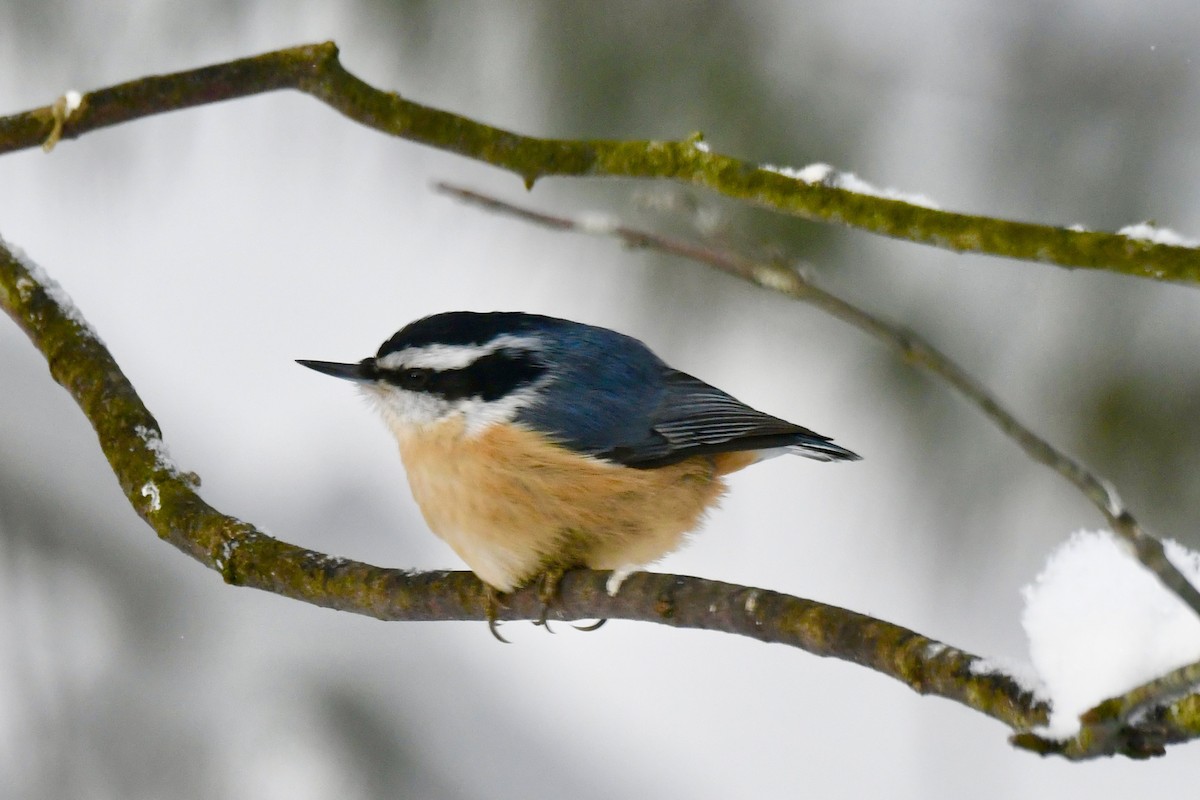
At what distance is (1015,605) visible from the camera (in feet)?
10.5

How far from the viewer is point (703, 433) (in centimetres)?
217

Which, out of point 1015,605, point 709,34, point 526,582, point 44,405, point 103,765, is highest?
point 709,34

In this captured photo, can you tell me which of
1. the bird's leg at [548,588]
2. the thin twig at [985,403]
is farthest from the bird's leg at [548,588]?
the thin twig at [985,403]

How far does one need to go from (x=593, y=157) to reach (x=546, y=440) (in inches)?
19.3

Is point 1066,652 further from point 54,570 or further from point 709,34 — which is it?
point 54,570

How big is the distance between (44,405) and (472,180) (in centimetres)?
139

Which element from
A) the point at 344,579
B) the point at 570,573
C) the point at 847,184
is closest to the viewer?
the point at 847,184

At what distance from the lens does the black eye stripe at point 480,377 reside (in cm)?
213

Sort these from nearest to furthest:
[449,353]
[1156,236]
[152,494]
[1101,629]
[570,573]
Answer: [1101,629] < [1156,236] < [152,494] < [570,573] < [449,353]

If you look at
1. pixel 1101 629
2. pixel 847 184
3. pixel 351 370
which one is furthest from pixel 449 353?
pixel 1101 629

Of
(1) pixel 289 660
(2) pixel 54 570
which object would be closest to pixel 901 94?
(1) pixel 289 660

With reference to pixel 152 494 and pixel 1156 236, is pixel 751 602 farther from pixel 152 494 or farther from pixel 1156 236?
pixel 152 494

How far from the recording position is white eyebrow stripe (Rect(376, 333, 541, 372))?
2.11 metres

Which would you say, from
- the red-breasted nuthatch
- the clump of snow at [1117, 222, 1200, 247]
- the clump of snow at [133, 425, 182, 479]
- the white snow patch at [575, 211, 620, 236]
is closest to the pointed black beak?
the red-breasted nuthatch
